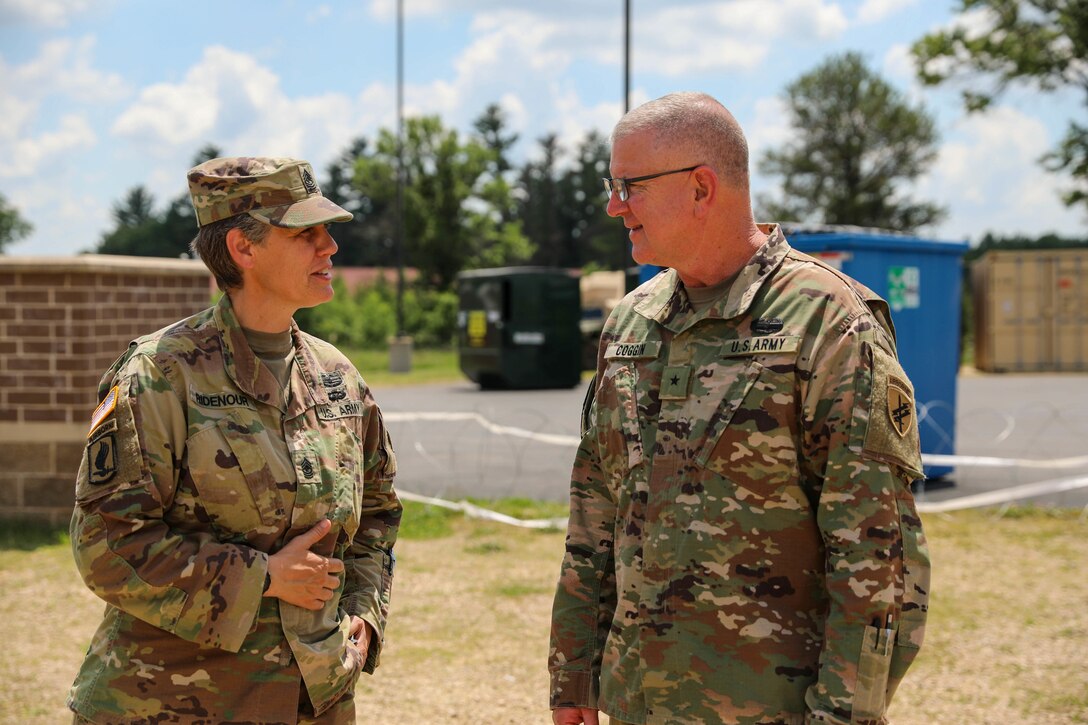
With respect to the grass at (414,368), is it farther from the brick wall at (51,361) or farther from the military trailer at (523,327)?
the brick wall at (51,361)

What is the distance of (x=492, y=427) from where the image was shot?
15633 mm

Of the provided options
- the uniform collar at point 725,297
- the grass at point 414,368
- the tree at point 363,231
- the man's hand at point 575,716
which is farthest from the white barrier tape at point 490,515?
the tree at point 363,231

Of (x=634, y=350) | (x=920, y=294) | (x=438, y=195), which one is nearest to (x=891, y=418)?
(x=634, y=350)

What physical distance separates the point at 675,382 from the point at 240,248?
3.61ft

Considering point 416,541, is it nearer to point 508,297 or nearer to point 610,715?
point 610,715

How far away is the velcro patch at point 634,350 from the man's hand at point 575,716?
0.83 m

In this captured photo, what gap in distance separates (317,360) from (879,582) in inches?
58.6

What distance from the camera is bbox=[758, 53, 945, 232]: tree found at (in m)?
54.5

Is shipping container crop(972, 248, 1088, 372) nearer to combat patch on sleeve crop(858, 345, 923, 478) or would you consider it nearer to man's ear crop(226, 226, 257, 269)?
combat patch on sleeve crop(858, 345, 923, 478)

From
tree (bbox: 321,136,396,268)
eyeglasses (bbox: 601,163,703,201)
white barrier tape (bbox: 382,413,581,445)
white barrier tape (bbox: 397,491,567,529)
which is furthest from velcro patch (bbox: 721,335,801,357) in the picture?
tree (bbox: 321,136,396,268)

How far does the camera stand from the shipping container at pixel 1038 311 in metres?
26.2

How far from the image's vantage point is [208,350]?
262cm

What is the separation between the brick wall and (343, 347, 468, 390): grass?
13.2m

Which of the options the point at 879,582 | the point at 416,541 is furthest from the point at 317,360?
the point at 416,541
